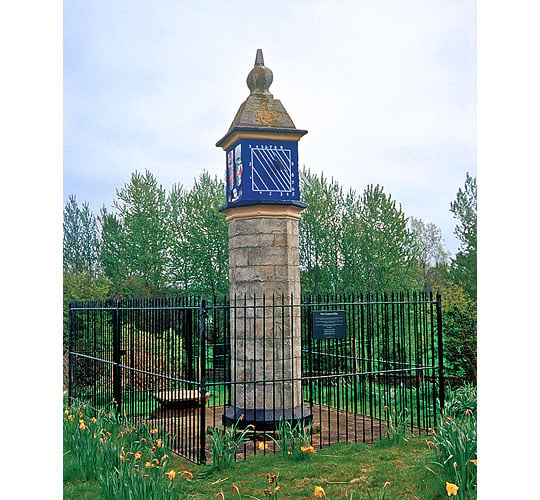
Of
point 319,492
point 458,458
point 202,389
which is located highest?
point 202,389

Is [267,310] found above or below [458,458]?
above

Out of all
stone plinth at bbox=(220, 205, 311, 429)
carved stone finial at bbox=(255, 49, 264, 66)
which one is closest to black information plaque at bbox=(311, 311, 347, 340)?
stone plinth at bbox=(220, 205, 311, 429)

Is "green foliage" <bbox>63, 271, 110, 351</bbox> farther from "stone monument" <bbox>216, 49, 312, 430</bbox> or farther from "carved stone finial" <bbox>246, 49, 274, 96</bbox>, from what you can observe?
"carved stone finial" <bbox>246, 49, 274, 96</bbox>

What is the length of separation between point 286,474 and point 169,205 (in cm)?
1882

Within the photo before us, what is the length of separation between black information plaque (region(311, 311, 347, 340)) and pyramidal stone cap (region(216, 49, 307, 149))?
2.67 m

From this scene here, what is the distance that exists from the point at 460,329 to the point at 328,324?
573 centimetres

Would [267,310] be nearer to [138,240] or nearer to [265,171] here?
[265,171]

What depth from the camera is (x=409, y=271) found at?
18.6 m

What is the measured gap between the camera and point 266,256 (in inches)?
340

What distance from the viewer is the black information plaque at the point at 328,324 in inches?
315

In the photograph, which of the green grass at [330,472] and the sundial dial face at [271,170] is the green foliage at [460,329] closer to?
the green grass at [330,472]

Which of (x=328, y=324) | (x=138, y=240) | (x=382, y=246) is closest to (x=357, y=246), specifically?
(x=382, y=246)

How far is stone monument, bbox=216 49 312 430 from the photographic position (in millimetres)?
8570

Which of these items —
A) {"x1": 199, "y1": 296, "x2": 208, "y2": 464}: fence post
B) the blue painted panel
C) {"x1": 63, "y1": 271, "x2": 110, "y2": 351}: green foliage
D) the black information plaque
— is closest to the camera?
{"x1": 199, "y1": 296, "x2": 208, "y2": 464}: fence post
